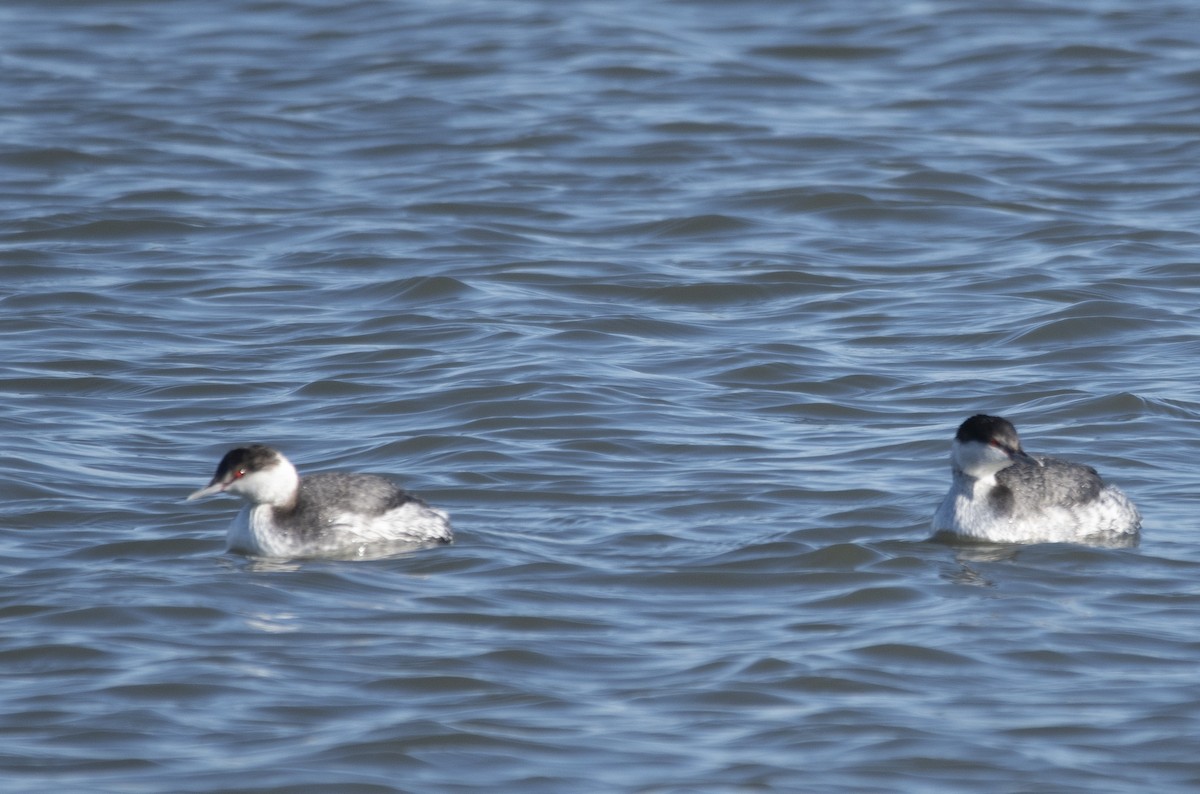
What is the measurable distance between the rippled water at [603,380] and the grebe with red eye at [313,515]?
22 cm

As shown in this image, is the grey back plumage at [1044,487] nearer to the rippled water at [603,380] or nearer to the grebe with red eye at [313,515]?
the rippled water at [603,380]

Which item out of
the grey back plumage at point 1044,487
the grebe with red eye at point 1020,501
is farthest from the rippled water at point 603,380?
the grey back plumage at point 1044,487

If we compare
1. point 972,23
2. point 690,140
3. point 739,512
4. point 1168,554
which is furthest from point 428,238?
point 972,23

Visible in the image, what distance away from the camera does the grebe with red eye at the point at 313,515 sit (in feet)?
37.0

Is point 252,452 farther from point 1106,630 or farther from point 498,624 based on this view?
point 1106,630

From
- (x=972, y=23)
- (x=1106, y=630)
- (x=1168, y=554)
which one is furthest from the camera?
(x=972, y=23)

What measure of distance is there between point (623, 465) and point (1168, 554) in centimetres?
358

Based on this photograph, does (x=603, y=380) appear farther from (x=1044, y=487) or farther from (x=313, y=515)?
(x=1044, y=487)

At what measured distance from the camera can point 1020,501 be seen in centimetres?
1165

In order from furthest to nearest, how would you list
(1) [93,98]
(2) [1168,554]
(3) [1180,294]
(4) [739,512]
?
(1) [93,98] < (3) [1180,294] < (4) [739,512] < (2) [1168,554]

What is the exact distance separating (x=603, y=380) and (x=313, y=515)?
4136 mm

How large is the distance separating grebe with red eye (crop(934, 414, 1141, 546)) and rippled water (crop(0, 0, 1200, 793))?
0.17 meters

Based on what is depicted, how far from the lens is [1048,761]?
833 centimetres

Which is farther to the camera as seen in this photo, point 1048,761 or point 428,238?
point 428,238
